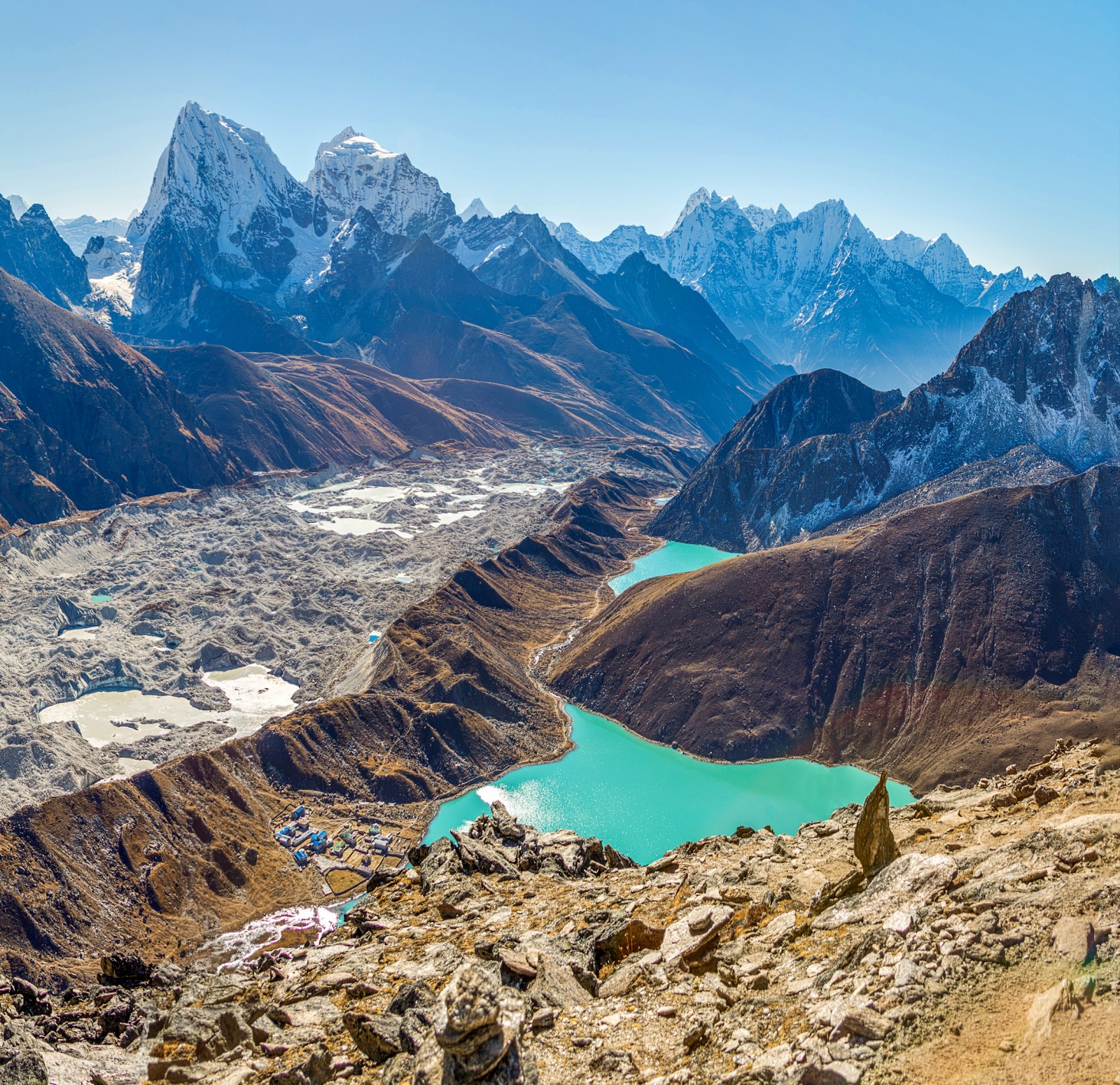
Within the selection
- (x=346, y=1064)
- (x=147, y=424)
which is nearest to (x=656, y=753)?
(x=346, y=1064)

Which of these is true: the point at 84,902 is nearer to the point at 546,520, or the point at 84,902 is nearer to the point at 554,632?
the point at 554,632

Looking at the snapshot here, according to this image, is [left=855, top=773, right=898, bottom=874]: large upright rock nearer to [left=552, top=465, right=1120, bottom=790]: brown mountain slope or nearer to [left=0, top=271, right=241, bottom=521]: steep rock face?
[left=552, top=465, right=1120, bottom=790]: brown mountain slope

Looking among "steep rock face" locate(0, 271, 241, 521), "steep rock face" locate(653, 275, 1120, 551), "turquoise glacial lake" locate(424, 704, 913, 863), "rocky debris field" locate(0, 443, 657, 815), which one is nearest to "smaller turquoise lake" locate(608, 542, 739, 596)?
"steep rock face" locate(653, 275, 1120, 551)

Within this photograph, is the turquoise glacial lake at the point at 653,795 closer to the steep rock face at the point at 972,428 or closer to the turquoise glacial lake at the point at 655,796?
the turquoise glacial lake at the point at 655,796

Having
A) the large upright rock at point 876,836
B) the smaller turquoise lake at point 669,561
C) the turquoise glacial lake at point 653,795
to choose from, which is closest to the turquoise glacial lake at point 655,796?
the turquoise glacial lake at point 653,795

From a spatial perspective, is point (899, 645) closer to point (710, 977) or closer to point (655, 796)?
point (655, 796)

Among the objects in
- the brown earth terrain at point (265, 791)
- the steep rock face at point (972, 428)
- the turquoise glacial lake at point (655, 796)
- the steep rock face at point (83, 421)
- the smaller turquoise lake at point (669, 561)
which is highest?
the steep rock face at point (83, 421)

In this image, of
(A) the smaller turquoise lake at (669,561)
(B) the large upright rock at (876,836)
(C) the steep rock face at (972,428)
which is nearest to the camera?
(B) the large upright rock at (876,836)

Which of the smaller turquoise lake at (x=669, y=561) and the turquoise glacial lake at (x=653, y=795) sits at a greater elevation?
the smaller turquoise lake at (x=669, y=561)

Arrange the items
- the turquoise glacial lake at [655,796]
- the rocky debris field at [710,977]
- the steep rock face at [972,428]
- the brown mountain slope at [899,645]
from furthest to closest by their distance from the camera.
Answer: the steep rock face at [972,428]
the brown mountain slope at [899,645]
the turquoise glacial lake at [655,796]
the rocky debris field at [710,977]
